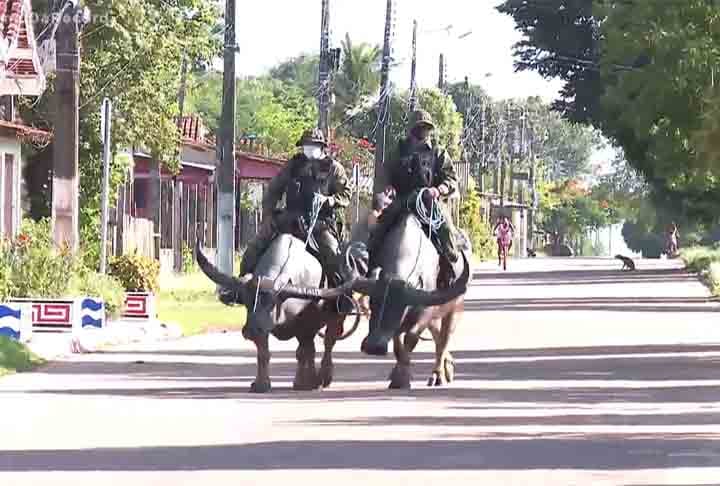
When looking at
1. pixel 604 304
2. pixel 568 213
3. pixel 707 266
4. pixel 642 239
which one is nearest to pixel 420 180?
pixel 604 304

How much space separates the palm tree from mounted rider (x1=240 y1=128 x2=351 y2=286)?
83.8 m

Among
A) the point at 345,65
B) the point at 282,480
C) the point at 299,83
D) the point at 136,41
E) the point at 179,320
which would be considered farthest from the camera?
the point at 299,83

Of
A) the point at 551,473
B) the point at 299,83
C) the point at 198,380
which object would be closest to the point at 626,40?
the point at 198,380

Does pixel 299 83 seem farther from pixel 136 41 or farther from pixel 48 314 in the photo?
pixel 48 314

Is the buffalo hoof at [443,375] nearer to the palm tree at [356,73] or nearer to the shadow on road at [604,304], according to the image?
the shadow on road at [604,304]

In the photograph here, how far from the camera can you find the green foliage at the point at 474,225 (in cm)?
9044

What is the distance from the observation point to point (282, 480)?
13.2 m

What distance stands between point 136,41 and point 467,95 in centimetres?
8199

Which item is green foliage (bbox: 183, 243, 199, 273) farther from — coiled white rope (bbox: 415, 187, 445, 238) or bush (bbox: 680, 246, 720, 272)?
coiled white rope (bbox: 415, 187, 445, 238)

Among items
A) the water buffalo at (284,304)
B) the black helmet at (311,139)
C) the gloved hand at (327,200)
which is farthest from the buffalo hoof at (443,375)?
the black helmet at (311,139)

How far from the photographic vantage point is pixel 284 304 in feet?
67.0

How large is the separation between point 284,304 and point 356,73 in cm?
8790

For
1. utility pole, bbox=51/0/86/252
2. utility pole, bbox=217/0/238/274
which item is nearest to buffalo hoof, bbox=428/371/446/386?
utility pole, bbox=51/0/86/252

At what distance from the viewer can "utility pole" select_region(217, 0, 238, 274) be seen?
→ 41625 mm
